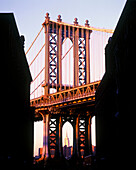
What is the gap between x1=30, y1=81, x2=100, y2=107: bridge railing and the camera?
6381 centimetres

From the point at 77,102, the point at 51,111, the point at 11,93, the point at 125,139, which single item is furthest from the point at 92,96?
the point at 125,139

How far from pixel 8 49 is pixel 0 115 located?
11.3ft

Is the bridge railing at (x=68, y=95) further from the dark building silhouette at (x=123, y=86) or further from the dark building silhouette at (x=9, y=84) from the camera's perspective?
the dark building silhouette at (x=123, y=86)

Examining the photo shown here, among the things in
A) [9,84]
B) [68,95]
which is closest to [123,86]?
[9,84]

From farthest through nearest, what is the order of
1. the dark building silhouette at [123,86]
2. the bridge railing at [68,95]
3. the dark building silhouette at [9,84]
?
the bridge railing at [68,95] < the dark building silhouette at [9,84] < the dark building silhouette at [123,86]

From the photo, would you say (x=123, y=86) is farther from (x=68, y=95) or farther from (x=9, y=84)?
(x=68, y=95)

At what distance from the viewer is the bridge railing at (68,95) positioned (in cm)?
6381

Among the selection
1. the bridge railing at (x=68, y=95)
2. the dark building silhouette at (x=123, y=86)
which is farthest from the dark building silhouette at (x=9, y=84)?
the bridge railing at (x=68, y=95)

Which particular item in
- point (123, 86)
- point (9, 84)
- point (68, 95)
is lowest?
point (123, 86)

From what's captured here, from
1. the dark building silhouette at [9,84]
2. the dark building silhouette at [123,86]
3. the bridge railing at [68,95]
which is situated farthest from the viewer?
the bridge railing at [68,95]

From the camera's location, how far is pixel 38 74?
251 ft

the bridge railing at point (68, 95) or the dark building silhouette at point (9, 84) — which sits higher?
the bridge railing at point (68, 95)

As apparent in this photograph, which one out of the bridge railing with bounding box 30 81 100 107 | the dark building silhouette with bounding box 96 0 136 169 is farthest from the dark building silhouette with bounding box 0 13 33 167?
the bridge railing with bounding box 30 81 100 107

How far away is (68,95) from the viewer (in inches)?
2640
